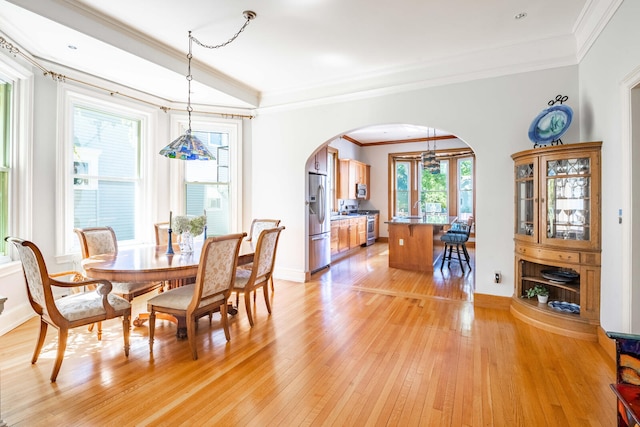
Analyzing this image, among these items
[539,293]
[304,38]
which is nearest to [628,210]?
[539,293]

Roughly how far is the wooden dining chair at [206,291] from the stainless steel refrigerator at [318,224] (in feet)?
7.94

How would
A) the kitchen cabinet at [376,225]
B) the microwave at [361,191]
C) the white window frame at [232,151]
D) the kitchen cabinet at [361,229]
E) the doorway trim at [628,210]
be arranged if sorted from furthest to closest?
the kitchen cabinet at [376,225], the microwave at [361,191], the kitchen cabinet at [361,229], the white window frame at [232,151], the doorway trim at [628,210]

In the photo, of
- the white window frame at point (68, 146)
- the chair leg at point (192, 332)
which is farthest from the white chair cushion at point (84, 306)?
the white window frame at point (68, 146)

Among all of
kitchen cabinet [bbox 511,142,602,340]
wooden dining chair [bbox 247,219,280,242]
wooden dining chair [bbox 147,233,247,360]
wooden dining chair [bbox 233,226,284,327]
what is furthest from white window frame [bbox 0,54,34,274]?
kitchen cabinet [bbox 511,142,602,340]

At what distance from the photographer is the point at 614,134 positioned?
2518mm

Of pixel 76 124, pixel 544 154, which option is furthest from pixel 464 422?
pixel 76 124

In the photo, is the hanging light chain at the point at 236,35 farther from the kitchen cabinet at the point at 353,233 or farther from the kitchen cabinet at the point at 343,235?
the kitchen cabinet at the point at 353,233

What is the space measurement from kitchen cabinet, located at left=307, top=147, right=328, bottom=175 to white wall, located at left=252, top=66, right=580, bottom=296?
0.22 m

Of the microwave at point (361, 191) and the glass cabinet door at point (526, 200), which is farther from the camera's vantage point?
the microwave at point (361, 191)

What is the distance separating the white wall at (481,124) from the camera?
3506mm

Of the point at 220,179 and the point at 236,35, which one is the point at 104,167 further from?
the point at 236,35

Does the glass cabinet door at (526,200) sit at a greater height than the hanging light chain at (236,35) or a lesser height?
lesser

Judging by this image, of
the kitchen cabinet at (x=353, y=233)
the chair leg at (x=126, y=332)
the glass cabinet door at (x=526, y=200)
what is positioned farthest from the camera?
the kitchen cabinet at (x=353, y=233)

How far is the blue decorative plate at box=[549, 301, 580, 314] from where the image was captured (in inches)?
121
